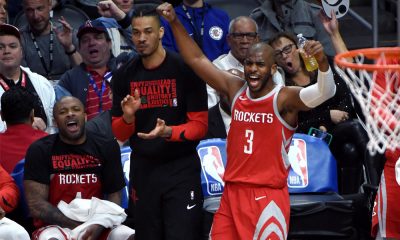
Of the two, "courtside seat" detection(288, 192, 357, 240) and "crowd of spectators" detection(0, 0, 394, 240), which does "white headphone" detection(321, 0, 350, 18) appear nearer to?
"crowd of spectators" detection(0, 0, 394, 240)

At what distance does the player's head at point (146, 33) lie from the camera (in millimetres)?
7770

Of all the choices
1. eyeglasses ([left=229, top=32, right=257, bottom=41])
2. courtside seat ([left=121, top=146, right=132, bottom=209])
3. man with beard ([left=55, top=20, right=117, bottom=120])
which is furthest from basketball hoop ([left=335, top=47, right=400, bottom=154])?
man with beard ([left=55, top=20, right=117, bottom=120])

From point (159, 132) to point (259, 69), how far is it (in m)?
0.89

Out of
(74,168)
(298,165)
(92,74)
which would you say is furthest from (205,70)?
(92,74)

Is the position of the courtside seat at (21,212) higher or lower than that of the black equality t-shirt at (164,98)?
lower

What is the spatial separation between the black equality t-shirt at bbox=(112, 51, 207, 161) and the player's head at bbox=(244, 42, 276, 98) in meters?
0.43

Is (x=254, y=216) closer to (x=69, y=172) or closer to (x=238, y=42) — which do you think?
(x=69, y=172)

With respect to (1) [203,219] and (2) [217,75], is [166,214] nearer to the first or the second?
(1) [203,219]

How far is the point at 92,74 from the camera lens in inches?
404

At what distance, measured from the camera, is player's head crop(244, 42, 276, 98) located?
762 centimetres

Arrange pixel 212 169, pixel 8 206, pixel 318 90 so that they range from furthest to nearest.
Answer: pixel 212 169 → pixel 8 206 → pixel 318 90

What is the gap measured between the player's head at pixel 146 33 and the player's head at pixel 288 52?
2261 mm

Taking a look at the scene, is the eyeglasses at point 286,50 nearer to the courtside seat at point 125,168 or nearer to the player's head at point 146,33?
the courtside seat at point 125,168

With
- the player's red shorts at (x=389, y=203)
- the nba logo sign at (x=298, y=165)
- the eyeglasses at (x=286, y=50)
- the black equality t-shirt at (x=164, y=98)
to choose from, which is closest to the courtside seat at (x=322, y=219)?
the nba logo sign at (x=298, y=165)
